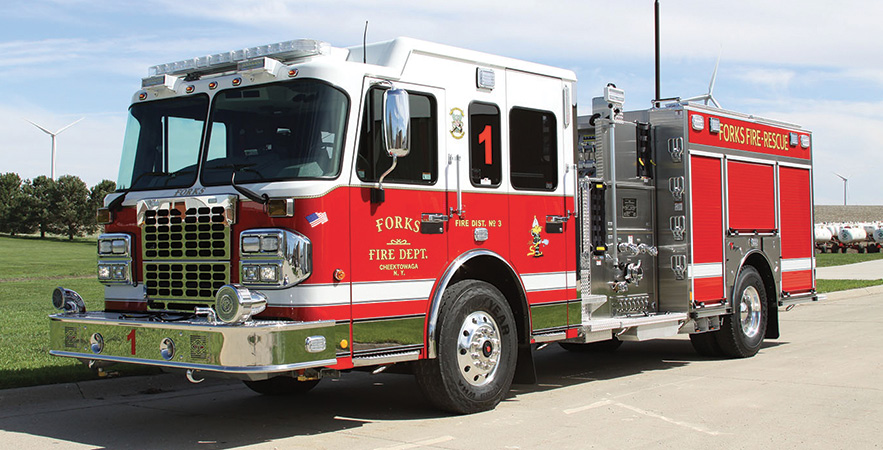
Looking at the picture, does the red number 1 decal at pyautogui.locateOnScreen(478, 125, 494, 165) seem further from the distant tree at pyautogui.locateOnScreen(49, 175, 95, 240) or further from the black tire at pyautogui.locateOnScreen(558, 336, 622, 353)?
the distant tree at pyautogui.locateOnScreen(49, 175, 95, 240)

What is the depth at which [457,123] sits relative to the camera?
7.30m

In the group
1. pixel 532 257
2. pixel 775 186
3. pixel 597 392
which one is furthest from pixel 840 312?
pixel 532 257

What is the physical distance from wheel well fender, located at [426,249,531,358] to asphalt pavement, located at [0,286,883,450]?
70cm

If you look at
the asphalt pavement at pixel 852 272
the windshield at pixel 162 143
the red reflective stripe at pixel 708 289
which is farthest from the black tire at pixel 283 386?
the asphalt pavement at pixel 852 272

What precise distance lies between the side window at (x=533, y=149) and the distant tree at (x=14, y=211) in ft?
289

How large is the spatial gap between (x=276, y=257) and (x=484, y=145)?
225 cm

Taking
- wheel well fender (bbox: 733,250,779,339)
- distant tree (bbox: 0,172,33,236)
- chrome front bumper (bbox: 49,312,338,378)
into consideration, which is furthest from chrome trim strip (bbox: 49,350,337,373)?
distant tree (bbox: 0,172,33,236)

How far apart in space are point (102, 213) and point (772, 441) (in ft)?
17.7

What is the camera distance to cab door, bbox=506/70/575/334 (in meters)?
7.80

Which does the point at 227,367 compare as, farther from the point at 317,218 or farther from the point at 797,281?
the point at 797,281

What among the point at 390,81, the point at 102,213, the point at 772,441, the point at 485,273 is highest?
the point at 390,81

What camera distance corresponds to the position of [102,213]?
7.27 metres

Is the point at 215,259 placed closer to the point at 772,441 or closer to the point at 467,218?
the point at 467,218

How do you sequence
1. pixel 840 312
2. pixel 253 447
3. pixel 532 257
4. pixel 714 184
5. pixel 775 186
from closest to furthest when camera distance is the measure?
1. pixel 253 447
2. pixel 532 257
3. pixel 714 184
4. pixel 775 186
5. pixel 840 312
